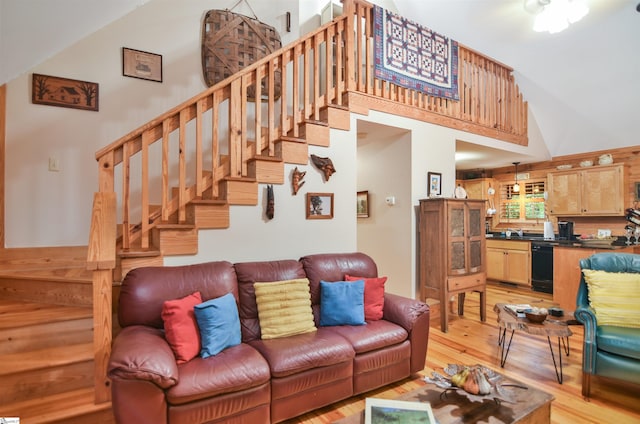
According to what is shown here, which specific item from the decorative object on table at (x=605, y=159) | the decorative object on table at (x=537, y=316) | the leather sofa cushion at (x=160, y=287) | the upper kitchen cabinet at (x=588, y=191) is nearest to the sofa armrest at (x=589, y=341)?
the decorative object on table at (x=537, y=316)

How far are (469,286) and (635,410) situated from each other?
169 centimetres

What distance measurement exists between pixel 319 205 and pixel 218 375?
1777 mm

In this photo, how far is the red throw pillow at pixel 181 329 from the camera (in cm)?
183

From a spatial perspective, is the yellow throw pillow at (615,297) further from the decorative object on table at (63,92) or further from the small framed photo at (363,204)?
the decorative object on table at (63,92)

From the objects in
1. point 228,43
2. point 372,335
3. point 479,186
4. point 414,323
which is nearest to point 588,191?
point 479,186

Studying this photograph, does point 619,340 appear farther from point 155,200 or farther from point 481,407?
point 155,200

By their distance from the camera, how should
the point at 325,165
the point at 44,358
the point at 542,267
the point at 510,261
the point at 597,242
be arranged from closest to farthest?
the point at 44,358 < the point at 325,165 < the point at 597,242 < the point at 542,267 < the point at 510,261

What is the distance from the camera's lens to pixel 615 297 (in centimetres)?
238

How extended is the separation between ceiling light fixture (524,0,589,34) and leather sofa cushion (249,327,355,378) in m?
3.85

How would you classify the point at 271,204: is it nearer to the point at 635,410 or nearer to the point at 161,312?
the point at 161,312

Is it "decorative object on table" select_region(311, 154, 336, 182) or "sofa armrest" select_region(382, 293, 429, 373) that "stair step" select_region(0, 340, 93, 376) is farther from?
"decorative object on table" select_region(311, 154, 336, 182)

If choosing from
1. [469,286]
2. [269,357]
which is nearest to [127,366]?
[269,357]

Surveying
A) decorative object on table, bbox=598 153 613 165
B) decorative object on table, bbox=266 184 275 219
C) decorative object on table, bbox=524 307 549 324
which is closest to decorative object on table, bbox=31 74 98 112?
decorative object on table, bbox=266 184 275 219

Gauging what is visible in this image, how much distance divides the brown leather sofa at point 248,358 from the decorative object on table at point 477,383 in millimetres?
632
